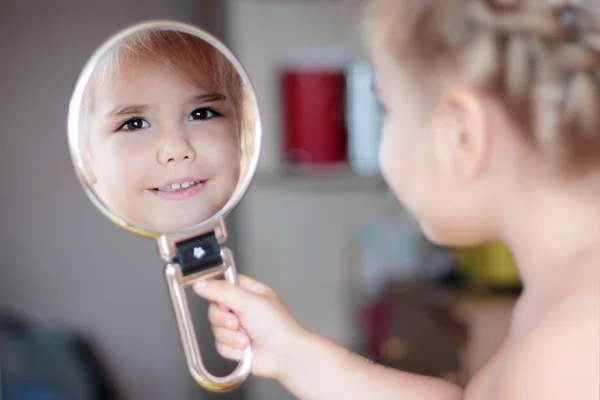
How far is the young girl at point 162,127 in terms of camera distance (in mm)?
406

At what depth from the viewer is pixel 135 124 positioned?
16.2 inches

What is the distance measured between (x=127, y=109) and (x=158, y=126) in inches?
0.7

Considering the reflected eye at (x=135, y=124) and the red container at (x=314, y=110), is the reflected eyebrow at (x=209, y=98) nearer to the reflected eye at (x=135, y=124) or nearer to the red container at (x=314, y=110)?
the reflected eye at (x=135, y=124)

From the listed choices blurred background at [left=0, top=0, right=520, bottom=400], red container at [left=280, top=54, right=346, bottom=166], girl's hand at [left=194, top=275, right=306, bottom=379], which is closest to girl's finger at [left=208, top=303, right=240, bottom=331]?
girl's hand at [left=194, top=275, right=306, bottom=379]

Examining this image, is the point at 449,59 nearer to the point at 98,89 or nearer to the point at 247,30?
the point at 98,89

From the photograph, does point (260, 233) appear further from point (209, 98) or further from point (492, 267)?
point (209, 98)

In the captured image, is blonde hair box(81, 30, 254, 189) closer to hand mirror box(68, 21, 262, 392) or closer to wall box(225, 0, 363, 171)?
hand mirror box(68, 21, 262, 392)

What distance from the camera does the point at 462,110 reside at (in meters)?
0.43

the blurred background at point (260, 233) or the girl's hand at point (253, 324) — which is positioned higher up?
the girl's hand at point (253, 324)

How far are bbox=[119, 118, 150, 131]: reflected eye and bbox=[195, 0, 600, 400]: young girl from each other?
99mm

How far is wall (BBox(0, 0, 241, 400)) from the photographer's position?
1.42 metres

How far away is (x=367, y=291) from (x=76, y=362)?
0.57 m

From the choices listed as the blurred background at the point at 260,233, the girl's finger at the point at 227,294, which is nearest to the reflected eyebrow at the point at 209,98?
the girl's finger at the point at 227,294

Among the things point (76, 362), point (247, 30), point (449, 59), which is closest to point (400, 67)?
point (449, 59)
